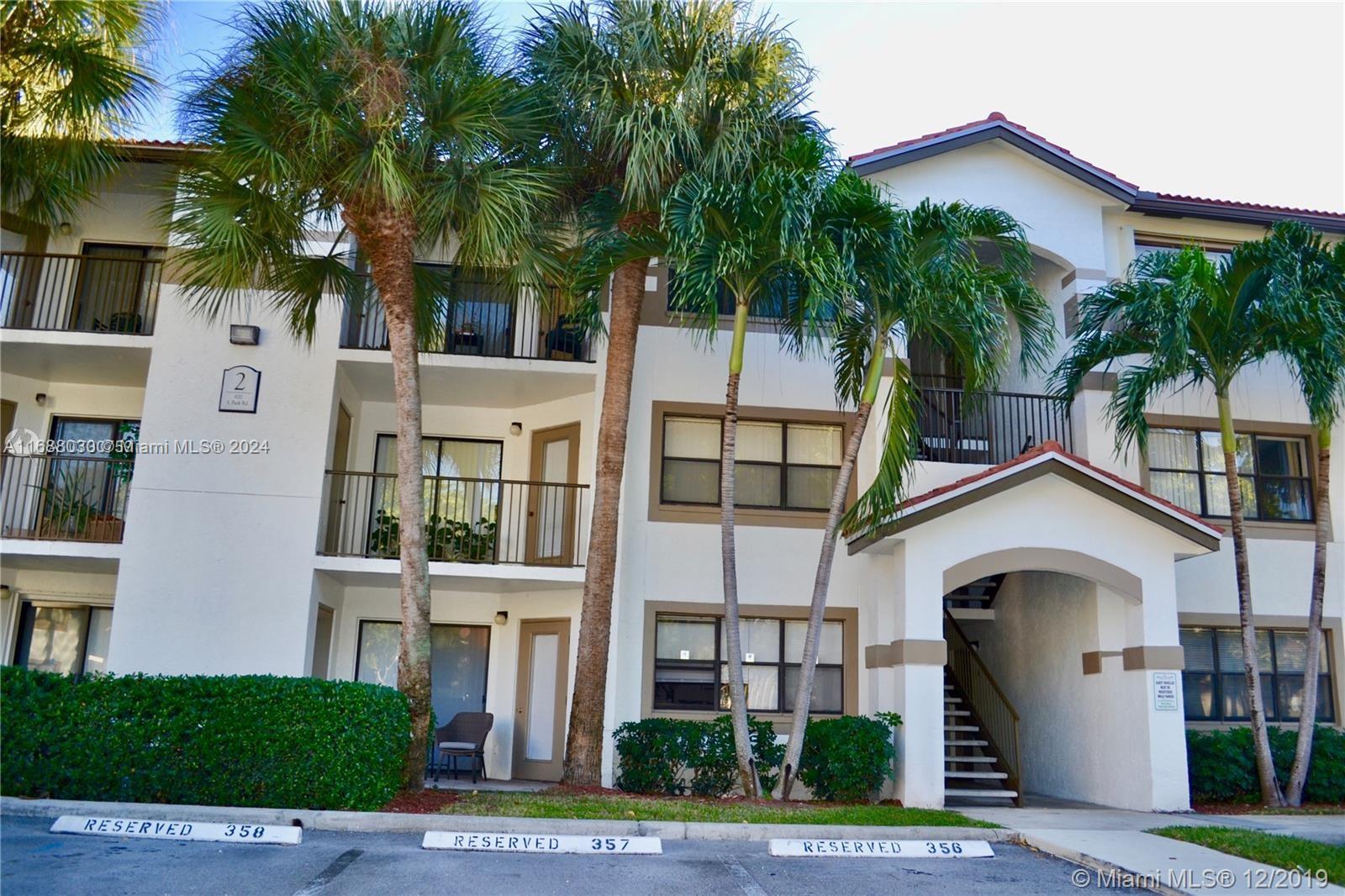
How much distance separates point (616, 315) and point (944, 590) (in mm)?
5745

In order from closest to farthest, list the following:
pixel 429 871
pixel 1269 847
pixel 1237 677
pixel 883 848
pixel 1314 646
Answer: pixel 429 871, pixel 1269 847, pixel 883 848, pixel 1314 646, pixel 1237 677

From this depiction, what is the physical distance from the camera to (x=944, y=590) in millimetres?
14984

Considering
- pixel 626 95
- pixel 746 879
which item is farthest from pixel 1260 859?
pixel 626 95

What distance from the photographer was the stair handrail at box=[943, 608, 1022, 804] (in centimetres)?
1547

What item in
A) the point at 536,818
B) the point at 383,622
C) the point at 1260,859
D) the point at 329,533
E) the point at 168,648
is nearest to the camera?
the point at 1260,859

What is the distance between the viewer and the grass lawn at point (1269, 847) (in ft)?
31.9

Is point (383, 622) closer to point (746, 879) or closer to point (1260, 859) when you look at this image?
point (746, 879)

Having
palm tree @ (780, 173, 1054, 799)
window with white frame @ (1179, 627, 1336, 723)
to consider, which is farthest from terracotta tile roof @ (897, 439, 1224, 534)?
window with white frame @ (1179, 627, 1336, 723)

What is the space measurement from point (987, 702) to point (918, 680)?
3.64m

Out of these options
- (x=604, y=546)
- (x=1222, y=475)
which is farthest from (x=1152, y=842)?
(x=1222, y=475)

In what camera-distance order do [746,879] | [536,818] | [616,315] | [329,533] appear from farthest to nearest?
1. [329,533]
2. [616,315]
3. [536,818]
4. [746,879]

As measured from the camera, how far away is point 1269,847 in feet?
34.3

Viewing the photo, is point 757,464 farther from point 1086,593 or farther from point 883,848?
point 883,848

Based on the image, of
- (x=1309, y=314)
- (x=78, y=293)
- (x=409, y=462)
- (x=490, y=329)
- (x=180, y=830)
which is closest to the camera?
(x=180, y=830)
